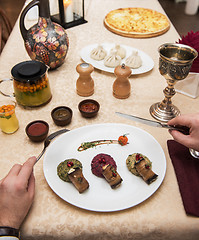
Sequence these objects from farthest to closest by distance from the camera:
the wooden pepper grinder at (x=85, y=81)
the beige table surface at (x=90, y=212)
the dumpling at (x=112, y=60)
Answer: the dumpling at (x=112, y=60), the wooden pepper grinder at (x=85, y=81), the beige table surface at (x=90, y=212)

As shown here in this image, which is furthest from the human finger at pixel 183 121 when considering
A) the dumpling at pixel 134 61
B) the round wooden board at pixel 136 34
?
the round wooden board at pixel 136 34

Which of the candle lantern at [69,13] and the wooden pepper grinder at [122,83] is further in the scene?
the candle lantern at [69,13]

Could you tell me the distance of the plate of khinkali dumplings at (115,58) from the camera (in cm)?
A: 121

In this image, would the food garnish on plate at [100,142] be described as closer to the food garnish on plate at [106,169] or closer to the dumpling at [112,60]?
the food garnish on plate at [106,169]

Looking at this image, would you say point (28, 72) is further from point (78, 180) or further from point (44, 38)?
point (78, 180)

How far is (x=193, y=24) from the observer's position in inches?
140

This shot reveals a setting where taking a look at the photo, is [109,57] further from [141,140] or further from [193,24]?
[193,24]

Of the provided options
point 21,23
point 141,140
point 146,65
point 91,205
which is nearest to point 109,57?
point 146,65

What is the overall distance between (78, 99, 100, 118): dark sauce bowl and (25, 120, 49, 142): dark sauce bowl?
16cm

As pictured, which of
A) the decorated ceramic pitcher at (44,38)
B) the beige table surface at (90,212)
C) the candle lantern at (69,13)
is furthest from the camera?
the candle lantern at (69,13)

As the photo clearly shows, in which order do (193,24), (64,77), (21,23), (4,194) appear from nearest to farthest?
(4,194)
(21,23)
(64,77)
(193,24)

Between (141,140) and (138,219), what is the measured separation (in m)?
0.28

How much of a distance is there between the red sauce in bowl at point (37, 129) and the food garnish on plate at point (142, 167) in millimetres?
327

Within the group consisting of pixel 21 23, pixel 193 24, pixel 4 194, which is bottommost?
pixel 193 24
